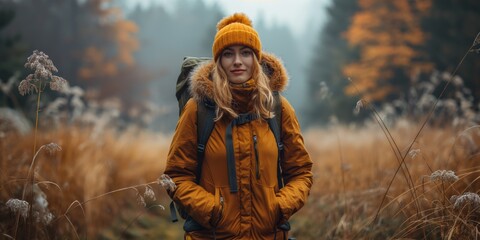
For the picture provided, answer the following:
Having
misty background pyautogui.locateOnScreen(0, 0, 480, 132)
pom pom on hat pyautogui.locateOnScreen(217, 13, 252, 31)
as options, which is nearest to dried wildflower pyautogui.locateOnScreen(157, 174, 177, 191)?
pom pom on hat pyautogui.locateOnScreen(217, 13, 252, 31)

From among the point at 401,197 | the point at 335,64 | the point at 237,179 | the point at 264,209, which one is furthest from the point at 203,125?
the point at 335,64

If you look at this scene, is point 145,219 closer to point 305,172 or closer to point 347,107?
point 305,172

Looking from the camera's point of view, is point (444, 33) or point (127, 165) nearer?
point (127, 165)

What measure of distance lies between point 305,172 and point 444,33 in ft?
49.5

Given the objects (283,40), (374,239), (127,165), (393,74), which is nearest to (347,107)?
(393,74)

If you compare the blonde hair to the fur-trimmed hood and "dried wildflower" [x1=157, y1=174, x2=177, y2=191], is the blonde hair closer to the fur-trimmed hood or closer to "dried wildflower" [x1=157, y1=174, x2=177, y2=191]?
the fur-trimmed hood

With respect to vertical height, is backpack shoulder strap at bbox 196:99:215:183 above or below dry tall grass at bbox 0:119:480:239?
above

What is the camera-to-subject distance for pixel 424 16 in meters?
15.8

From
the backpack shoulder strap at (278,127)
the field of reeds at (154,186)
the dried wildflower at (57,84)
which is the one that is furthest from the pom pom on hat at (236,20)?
the dried wildflower at (57,84)

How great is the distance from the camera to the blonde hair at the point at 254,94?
2.27m

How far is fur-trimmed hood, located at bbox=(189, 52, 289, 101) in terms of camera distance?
91.7 inches

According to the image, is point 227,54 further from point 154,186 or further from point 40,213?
point 154,186

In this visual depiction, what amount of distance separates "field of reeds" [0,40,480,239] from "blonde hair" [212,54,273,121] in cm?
65

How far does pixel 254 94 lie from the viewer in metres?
2.36
